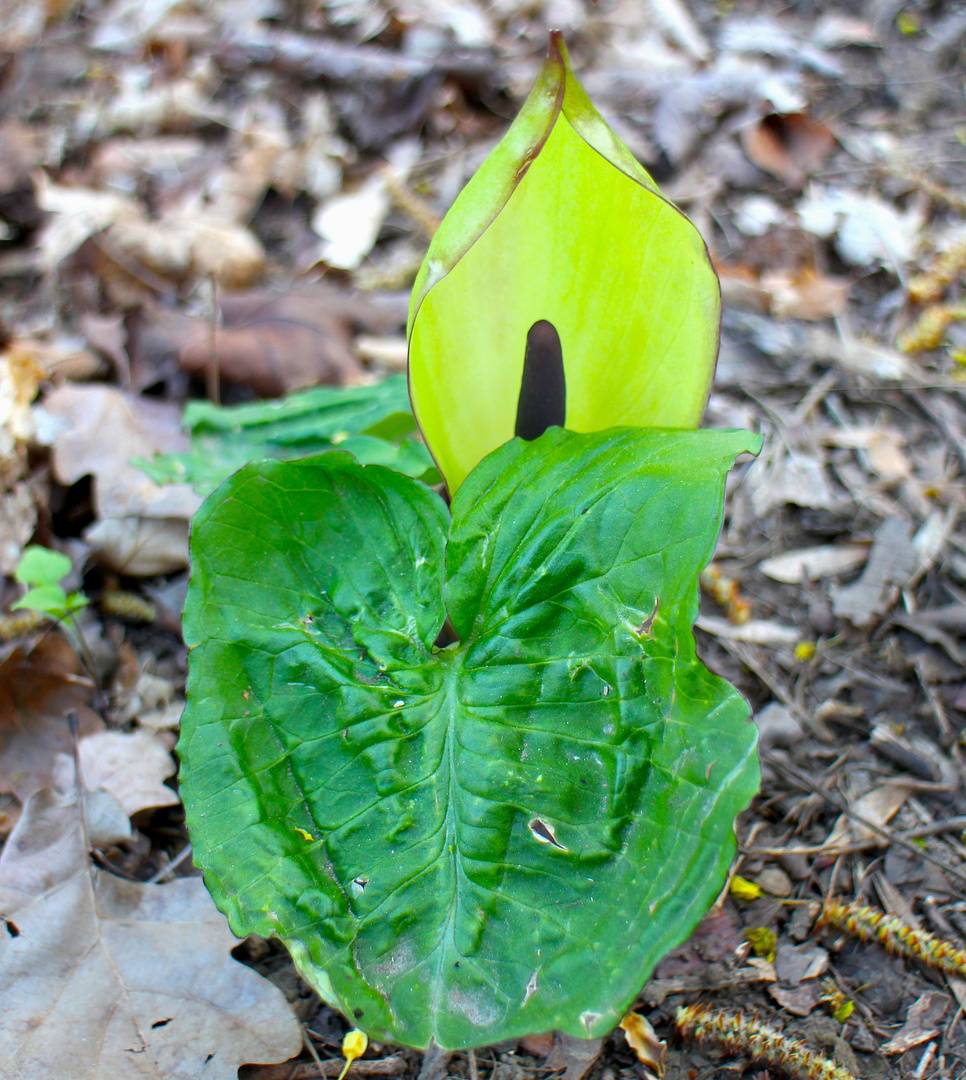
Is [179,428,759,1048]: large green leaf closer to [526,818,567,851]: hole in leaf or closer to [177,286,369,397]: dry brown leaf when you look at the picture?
[526,818,567,851]: hole in leaf

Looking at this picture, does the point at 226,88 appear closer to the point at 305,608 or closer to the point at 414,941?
the point at 305,608

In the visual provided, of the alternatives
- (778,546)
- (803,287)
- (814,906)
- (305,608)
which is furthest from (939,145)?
(305,608)

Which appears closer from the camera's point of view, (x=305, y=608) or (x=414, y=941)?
(x=414, y=941)

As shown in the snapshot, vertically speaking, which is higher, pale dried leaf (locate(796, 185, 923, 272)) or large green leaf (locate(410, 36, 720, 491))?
large green leaf (locate(410, 36, 720, 491))

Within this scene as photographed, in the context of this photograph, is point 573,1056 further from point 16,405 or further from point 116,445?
point 16,405

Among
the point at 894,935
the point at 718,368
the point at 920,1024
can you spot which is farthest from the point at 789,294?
the point at 920,1024

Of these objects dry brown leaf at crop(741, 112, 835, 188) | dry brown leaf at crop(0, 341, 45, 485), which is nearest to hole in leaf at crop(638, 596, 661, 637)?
dry brown leaf at crop(0, 341, 45, 485)
